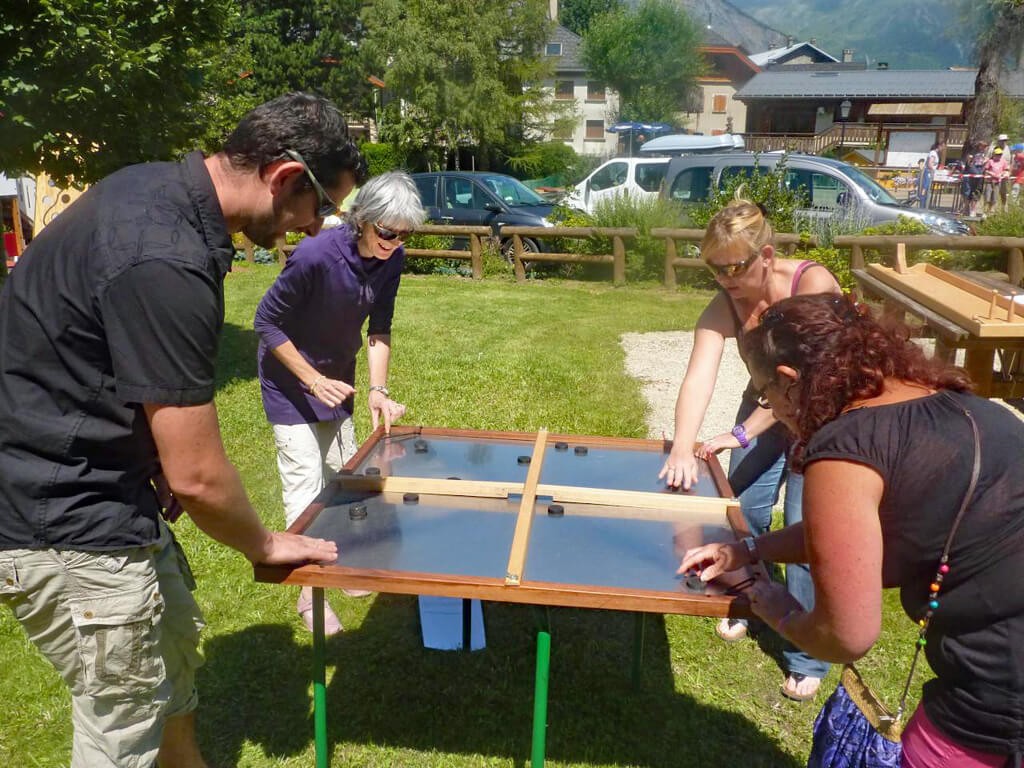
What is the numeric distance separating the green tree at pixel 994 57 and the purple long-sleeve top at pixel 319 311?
116ft

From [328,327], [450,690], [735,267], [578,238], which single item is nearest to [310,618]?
[450,690]

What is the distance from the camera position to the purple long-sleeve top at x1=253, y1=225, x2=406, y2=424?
131 inches

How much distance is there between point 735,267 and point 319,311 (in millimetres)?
1630

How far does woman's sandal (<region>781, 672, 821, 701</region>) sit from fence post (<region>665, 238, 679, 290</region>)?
9258 mm

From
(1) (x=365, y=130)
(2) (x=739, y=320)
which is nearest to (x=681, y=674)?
(2) (x=739, y=320)

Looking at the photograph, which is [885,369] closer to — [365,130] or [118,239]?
[118,239]

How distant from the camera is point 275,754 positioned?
3139 mm

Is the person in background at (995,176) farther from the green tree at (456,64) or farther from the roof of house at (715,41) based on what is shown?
the roof of house at (715,41)

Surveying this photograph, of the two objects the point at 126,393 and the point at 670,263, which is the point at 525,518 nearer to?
the point at 126,393

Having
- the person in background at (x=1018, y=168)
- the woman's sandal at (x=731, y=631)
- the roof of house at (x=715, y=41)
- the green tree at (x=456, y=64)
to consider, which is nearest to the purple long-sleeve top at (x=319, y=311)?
the woman's sandal at (x=731, y=631)

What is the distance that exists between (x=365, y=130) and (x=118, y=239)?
4022cm

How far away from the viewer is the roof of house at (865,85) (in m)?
50.7

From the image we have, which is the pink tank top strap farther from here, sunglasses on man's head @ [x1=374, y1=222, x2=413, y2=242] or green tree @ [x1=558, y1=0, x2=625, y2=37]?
green tree @ [x1=558, y1=0, x2=625, y2=37]

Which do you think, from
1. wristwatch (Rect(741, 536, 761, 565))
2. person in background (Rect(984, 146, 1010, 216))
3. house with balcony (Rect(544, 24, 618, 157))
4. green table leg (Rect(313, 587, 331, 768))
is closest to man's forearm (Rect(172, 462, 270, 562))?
green table leg (Rect(313, 587, 331, 768))
